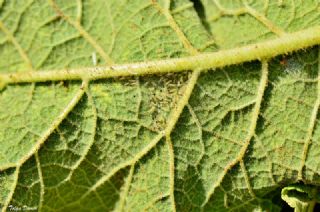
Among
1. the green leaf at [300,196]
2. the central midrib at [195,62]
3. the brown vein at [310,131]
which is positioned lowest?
the green leaf at [300,196]

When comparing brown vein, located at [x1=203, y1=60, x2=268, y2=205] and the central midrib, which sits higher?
the central midrib

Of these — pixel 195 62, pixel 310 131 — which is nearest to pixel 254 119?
pixel 310 131

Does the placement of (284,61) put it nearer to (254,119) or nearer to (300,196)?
(254,119)

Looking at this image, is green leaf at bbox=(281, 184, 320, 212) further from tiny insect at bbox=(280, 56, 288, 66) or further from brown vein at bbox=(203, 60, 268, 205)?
tiny insect at bbox=(280, 56, 288, 66)

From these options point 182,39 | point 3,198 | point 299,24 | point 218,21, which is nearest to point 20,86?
point 3,198

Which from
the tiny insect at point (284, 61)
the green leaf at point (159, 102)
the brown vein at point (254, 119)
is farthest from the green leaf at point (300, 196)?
the tiny insect at point (284, 61)

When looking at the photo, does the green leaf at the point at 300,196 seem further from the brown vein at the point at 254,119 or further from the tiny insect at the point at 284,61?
the tiny insect at the point at 284,61

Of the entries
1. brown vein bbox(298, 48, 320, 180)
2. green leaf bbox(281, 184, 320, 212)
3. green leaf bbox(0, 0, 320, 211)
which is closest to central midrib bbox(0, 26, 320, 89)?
green leaf bbox(0, 0, 320, 211)
